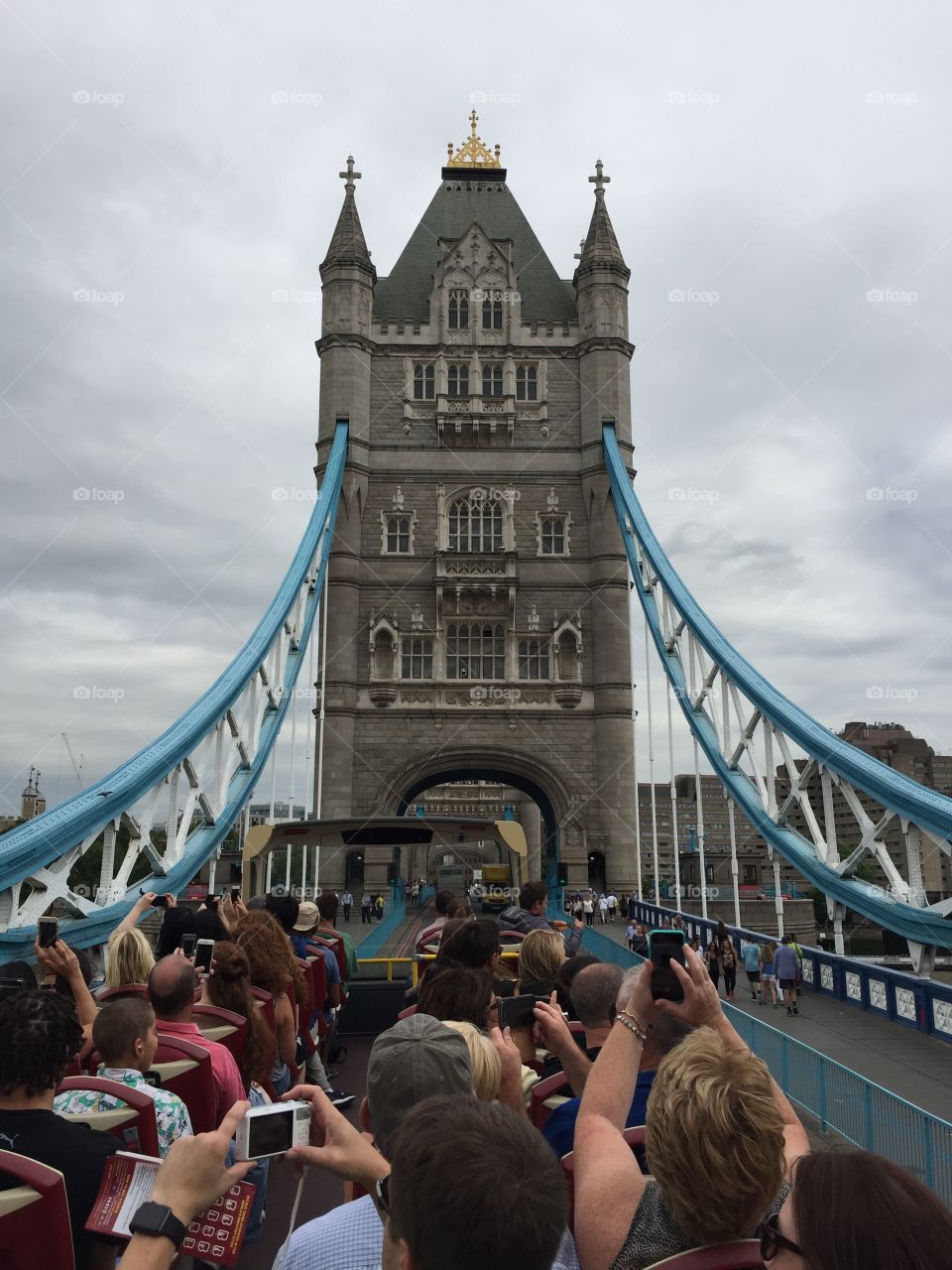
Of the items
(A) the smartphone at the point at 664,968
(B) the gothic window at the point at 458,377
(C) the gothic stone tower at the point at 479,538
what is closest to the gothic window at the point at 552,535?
(C) the gothic stone tower at the point at 479,538

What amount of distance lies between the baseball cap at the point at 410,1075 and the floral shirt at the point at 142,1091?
0.94 metres

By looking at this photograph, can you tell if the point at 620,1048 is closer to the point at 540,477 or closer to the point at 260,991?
the point at 260,991

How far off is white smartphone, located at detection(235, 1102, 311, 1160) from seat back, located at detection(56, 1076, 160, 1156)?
3.67 feet

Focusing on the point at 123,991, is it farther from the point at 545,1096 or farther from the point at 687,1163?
the point at 687,1163

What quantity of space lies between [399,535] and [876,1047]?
2297cm

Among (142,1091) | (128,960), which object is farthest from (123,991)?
(142,1091)

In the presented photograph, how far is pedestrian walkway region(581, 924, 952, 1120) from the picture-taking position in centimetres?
762

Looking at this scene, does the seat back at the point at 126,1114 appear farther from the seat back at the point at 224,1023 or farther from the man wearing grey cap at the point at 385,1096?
the seat back at the point at 224,1023

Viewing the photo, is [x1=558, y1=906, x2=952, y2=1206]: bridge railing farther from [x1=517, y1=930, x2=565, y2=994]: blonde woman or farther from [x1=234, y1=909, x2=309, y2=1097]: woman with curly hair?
[x1=234, y1=909, x2=309, y2=1097]: woman with curly hair

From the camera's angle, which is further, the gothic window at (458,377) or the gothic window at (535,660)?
the gothic window at (458,377)

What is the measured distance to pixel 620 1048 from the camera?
2438mm

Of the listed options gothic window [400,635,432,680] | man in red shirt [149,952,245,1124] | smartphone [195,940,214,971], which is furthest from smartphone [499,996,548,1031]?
gothic window [400,635,432,680]

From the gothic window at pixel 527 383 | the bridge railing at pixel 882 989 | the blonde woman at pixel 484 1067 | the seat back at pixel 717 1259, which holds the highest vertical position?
the gothic window at pixel 527 383

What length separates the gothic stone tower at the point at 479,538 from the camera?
92.8 ft
